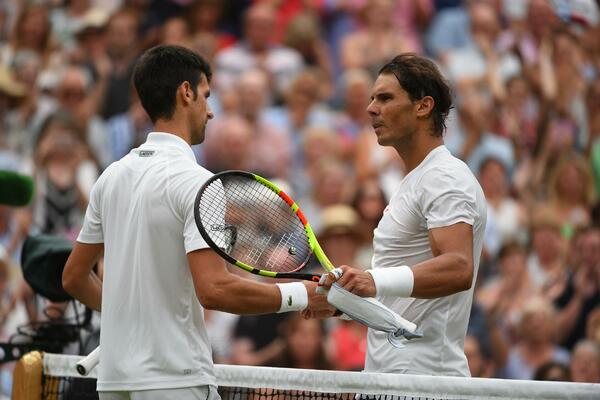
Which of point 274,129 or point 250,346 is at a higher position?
point 274,129

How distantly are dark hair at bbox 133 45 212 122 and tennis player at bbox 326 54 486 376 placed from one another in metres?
0.87

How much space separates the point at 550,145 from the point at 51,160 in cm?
472

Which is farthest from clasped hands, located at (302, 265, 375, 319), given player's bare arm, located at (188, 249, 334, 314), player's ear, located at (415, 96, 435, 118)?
player's ear, located at (415, 96, 435, 118)

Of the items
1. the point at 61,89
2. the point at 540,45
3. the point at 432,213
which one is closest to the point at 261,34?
the point at 61,89

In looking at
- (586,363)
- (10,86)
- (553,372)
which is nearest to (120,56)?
(10,86)

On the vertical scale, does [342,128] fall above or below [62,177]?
above

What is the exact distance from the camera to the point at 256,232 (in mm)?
4684

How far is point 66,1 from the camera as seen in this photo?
11.7m

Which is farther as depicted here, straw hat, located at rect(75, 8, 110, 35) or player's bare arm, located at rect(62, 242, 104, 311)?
straw hat, located at rect(75, 8, 110, 35)

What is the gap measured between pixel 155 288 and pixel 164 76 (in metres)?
0.83

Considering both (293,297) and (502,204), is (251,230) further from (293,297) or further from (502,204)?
(502,204)

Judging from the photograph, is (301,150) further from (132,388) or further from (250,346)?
(132,388)

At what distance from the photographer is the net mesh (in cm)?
406

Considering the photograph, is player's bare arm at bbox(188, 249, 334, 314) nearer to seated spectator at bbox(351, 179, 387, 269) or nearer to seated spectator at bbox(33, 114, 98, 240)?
seated spectator at bbox(351, 179, 387, 269)
